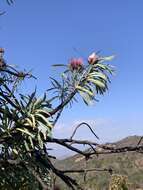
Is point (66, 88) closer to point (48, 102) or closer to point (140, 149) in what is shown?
point (48, 102)

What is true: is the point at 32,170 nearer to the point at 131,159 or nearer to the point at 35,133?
the point at 35,133

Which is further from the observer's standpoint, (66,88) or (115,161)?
(115,161)

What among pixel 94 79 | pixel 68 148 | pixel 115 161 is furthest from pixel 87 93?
pixel 115 161

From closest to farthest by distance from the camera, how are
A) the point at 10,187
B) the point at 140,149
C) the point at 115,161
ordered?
the point at 140,149 → the point at 10,187 → the point at 115,161

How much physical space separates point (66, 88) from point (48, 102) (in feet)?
0.84

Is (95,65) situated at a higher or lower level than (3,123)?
higher

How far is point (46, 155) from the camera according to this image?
4992 mm

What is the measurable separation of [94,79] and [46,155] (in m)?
0.79

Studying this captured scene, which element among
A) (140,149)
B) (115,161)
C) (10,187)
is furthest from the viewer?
(115,161)

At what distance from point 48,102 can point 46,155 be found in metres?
0.47

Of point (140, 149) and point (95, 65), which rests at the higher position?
point (95, 65)

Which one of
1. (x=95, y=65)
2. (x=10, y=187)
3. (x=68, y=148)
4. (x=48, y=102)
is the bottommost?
(x=10, y=187)

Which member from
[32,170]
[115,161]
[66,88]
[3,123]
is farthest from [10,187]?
[115,161]

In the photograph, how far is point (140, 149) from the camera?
4.61 metres
